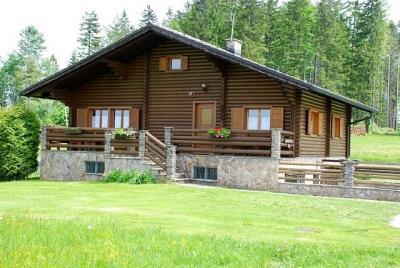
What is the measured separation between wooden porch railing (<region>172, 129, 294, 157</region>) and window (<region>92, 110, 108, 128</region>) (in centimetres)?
463

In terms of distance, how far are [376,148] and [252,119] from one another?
2174cm

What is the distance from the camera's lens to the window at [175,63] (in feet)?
75.5

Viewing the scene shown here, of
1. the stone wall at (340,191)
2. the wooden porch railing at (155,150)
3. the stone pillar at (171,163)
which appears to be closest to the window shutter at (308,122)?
the stone wall at (340,191)

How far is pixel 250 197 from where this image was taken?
51.5 feet

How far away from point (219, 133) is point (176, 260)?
13.1 metres

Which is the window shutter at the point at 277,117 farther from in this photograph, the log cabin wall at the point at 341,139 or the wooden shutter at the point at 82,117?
the wooden shutter at the point at 82,117

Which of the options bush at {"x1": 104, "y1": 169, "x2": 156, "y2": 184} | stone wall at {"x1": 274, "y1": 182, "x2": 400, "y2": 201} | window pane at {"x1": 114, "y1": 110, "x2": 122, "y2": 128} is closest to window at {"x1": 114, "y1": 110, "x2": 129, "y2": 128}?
window pane at {"x1": 114, "y1": 110, "x2": 122, "y2": 128}

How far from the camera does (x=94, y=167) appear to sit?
2233 centimetres

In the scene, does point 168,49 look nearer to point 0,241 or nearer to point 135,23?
point 0,241

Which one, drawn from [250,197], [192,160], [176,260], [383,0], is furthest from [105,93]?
[383,0]

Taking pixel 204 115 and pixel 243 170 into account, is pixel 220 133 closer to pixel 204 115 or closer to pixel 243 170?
pixel 243 170

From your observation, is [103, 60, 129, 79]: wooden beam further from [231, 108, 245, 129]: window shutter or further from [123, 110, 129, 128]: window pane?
[231, 108, 245, 129]: window shutter

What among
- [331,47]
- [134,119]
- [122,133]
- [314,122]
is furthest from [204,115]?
[331,47]

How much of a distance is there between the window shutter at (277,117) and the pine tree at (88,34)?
61146mm
